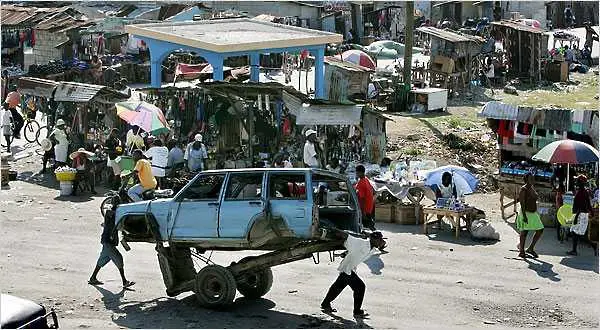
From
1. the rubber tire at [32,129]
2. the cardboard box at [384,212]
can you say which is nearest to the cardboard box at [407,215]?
the cardboard box at [384,212]

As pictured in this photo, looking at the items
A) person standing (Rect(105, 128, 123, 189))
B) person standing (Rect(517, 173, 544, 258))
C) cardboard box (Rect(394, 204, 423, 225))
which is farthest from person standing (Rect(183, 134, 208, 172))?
person standing (Rect(517, 173, 544, 258))

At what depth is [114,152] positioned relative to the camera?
21.0 meters

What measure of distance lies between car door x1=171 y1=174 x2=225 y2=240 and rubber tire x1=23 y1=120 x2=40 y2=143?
12.8m

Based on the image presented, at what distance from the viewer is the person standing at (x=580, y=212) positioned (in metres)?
15.9

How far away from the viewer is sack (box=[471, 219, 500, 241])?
1673 cm

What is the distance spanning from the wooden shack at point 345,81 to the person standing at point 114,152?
10.0m

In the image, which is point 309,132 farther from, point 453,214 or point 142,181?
point 142,181

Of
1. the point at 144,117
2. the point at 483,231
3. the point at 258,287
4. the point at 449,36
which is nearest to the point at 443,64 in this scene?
the point at 449,36

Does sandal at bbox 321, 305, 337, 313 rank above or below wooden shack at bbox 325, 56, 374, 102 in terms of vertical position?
below

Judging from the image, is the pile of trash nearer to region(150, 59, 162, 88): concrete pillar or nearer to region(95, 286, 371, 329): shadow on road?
region(150, 59, 162, 88): concrete pillar

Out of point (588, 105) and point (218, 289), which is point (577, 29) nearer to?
point (588, 105)

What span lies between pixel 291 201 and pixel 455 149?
40.8 ft

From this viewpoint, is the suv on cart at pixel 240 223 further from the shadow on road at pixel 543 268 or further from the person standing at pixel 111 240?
the shadow on road at pixel 543 268

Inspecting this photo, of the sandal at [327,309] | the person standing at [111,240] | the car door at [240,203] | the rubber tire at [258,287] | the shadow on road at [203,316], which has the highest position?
the car door at [240,203]
